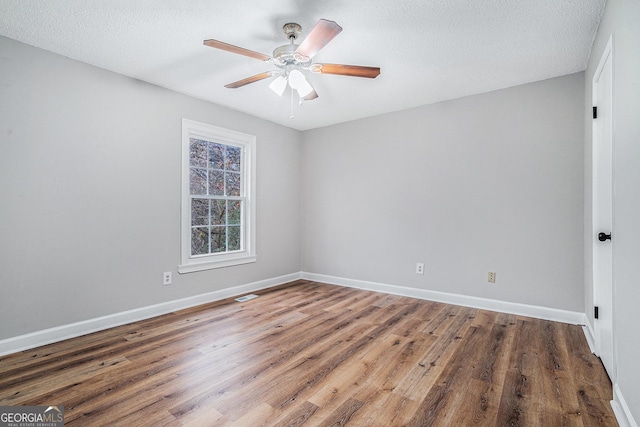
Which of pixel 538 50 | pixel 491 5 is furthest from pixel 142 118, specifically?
pixel 538 50

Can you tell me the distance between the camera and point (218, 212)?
3.92 m

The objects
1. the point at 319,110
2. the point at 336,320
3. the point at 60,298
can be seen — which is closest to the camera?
the point at 60,298

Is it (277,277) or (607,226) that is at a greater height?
(607,226)

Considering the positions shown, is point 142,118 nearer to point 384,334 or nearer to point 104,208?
point 104,208

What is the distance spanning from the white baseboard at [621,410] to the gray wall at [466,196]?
5.18ft

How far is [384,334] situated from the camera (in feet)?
9.00

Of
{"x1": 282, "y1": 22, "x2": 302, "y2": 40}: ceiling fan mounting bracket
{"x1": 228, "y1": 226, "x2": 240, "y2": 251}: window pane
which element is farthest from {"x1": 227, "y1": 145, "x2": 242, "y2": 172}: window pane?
{"x1": 282, "y1": 22, "x2": 302, "y2": 40}: ceiling fan mounting bracket

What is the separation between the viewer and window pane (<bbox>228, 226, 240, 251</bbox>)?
13.4 ft

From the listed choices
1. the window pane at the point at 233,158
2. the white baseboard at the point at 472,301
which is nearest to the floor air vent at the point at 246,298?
the white baseboard at the point at 472,301

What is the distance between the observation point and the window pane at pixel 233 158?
406 centimetres

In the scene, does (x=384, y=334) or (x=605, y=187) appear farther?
(x=384, y=334)

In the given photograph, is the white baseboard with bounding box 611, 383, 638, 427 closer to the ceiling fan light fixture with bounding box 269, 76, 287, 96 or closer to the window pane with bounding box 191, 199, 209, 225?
the ceiling fan light fixture with bounding box 269, 76, 287, 96

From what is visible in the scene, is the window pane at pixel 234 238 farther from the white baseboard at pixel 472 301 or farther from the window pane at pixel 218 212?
the white baseboard at pixel 472 301

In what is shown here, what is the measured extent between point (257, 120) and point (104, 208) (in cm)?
227
